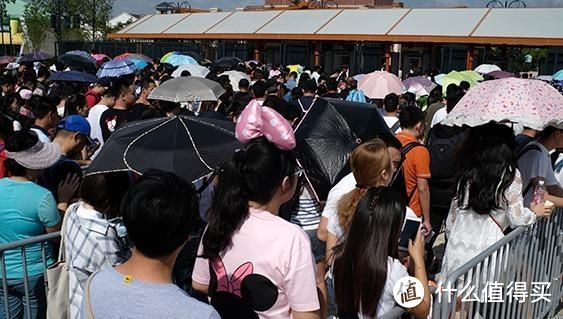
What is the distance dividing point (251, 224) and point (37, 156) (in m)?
2.04

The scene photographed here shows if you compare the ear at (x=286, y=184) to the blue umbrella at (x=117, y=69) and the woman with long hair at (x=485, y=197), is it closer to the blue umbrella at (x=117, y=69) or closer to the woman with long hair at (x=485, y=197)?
the woman with long hair at (x=485, y=197)

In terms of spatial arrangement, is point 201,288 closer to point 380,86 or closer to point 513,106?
point 513,106

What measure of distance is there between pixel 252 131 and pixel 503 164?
199 centimetres

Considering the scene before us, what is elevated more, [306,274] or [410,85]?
[306,274]

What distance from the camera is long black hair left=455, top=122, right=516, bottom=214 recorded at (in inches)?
155

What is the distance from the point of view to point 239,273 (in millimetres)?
2484

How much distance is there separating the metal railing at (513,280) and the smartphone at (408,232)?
0.27 m

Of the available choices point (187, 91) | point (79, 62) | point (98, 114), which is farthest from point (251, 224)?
point (79, 62)

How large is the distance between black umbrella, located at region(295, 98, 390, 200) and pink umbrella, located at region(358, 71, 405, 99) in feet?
14.2

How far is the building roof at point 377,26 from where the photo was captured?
62.4ft

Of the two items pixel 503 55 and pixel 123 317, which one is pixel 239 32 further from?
pixel 123 317

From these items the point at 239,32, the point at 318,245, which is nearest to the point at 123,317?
the point at 318,245

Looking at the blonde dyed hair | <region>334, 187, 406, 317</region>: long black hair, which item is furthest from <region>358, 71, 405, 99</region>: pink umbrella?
<region>334, 187, 406, 317</region>: long black hair

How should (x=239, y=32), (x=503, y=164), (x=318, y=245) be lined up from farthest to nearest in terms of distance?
(x=239, y=32) < (x=318, y=245) < (x=503, y=164)
